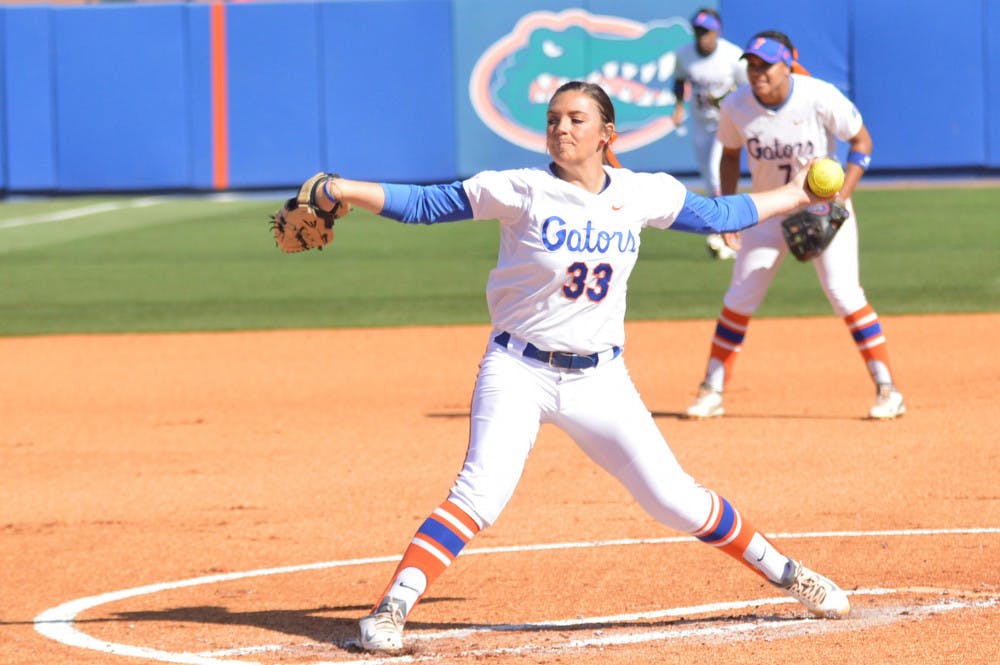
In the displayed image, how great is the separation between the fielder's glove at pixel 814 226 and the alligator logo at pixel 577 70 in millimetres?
19496

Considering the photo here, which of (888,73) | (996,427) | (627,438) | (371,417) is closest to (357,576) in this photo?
(627,438)

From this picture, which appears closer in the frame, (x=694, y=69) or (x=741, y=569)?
(x=741, y=569)

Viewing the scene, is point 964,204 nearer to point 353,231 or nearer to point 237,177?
point 353,231

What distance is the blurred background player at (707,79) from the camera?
17312mm

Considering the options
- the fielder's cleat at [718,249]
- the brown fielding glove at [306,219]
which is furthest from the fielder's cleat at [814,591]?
the fielder's cleat at [718,249]

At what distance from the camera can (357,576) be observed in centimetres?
666

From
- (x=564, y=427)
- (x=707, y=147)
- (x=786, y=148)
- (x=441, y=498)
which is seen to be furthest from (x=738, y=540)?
(x=707, y=147)

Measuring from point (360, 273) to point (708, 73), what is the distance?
437 cm

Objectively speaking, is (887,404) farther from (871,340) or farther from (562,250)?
(562,250)

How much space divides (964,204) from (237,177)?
11.6 meters

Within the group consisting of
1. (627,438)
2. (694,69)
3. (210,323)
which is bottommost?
(210,323)

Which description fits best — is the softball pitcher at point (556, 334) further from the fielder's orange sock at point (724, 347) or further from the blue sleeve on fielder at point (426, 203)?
the fielder's orange sock at point (724, 347)

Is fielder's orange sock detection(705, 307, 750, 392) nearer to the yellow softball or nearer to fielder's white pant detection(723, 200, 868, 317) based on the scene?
fielder's white pant detection(723, 200, 868, 317)

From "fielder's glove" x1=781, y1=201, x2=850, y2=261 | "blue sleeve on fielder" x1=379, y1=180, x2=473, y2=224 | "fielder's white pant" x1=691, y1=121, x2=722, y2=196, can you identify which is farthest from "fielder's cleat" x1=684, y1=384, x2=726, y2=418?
"fielder's white pant" x1=691, y1=121, x2=722, y2=196
